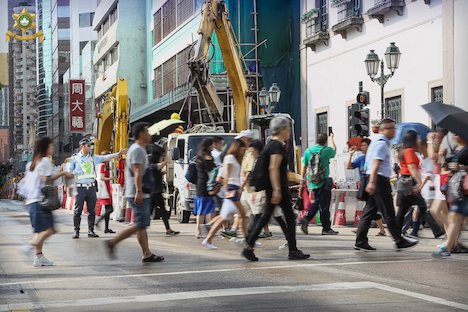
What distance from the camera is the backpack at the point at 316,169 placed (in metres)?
17.1

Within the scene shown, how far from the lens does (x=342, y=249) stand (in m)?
13.9

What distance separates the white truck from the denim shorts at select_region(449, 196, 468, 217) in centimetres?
1148

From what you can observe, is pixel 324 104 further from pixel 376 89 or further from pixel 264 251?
pixel 264 251

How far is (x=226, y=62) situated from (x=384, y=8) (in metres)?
4.83

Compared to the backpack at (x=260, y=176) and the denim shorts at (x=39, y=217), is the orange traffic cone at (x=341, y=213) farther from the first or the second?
the denim shorts at (x=39, y=217)

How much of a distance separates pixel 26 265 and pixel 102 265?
3.44 feet

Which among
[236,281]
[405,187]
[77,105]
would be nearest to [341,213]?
[405,187]

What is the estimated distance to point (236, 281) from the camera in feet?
32.7

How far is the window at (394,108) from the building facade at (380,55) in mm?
27

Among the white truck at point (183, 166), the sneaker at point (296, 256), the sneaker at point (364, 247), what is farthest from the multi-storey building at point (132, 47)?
the sneaker at point (296, 256)

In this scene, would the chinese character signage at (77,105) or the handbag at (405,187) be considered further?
the chinese character signage at (77,105)

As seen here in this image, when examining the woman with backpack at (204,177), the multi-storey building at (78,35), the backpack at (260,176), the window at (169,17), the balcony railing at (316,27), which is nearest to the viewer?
the backpack at (260,176)

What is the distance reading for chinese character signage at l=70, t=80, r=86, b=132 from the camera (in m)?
66.4

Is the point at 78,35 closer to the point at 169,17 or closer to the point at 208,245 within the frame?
the point at 169,17
